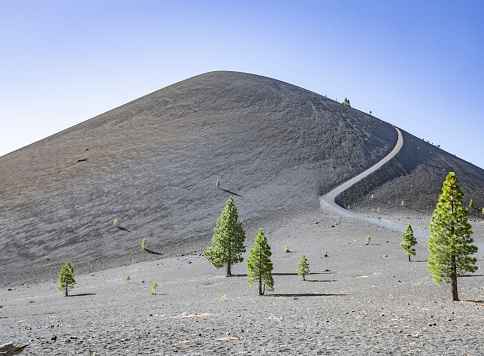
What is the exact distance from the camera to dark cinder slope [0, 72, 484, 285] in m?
58.4

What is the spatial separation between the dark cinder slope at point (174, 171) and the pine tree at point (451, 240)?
124 ft

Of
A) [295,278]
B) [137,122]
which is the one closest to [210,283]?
[295,278]

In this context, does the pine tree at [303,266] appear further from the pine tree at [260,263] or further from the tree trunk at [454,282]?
the tree trunk at [454,282]

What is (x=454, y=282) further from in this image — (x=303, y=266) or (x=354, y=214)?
(x=354, y=214)

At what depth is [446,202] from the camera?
20.6m

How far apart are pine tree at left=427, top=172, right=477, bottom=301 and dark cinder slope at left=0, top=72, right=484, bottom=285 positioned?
37.7 meters

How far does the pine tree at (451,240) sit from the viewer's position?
19.7 meters

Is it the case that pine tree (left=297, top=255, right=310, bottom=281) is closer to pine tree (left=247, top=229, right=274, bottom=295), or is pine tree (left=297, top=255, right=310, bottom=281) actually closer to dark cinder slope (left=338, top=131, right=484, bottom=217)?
pine tree (left=247, top=229, right=274, bottom=295)

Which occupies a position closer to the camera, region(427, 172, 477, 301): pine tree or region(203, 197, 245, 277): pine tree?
region(427, 172, 477, 301): pine tree

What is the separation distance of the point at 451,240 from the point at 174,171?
2720 inches

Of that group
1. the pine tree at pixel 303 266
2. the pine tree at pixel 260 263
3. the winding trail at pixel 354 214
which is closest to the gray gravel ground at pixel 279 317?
the pine tree at pixel 303 266

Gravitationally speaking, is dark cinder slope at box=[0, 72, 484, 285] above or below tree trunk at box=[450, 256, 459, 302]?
above

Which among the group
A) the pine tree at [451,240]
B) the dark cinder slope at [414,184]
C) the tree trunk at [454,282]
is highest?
the dark cinder slope at [414,184]

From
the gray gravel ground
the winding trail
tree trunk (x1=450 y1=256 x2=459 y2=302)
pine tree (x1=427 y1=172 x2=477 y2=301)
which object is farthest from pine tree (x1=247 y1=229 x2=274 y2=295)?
the winding trail
